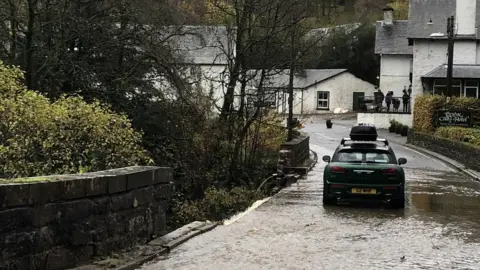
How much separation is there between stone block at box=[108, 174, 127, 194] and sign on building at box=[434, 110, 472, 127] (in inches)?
1154

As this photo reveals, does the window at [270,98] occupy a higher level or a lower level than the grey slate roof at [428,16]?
lower

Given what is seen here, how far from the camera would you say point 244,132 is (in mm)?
22719

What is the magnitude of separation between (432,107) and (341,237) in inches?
1091

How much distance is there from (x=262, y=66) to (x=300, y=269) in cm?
1596

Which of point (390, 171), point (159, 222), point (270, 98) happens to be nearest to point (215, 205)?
point (390, 171)

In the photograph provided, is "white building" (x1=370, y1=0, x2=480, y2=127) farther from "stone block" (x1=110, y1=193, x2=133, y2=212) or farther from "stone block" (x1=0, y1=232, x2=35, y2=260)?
"stone block" (x1=0, y1=232, x2=35, y2=260)

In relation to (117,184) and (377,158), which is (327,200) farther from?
(117,184)

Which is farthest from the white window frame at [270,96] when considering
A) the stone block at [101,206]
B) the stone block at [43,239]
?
the stone block at [43,239]

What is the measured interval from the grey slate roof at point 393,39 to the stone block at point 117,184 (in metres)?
54.1

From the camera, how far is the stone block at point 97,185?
7461 millimetres

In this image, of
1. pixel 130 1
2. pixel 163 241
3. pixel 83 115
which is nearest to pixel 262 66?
pixel 130 1

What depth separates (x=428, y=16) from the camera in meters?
52.9

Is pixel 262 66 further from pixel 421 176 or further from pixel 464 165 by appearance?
pixel 464 165

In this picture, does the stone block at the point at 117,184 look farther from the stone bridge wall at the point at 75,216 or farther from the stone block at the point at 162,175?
the stone block at the point at 162,175
